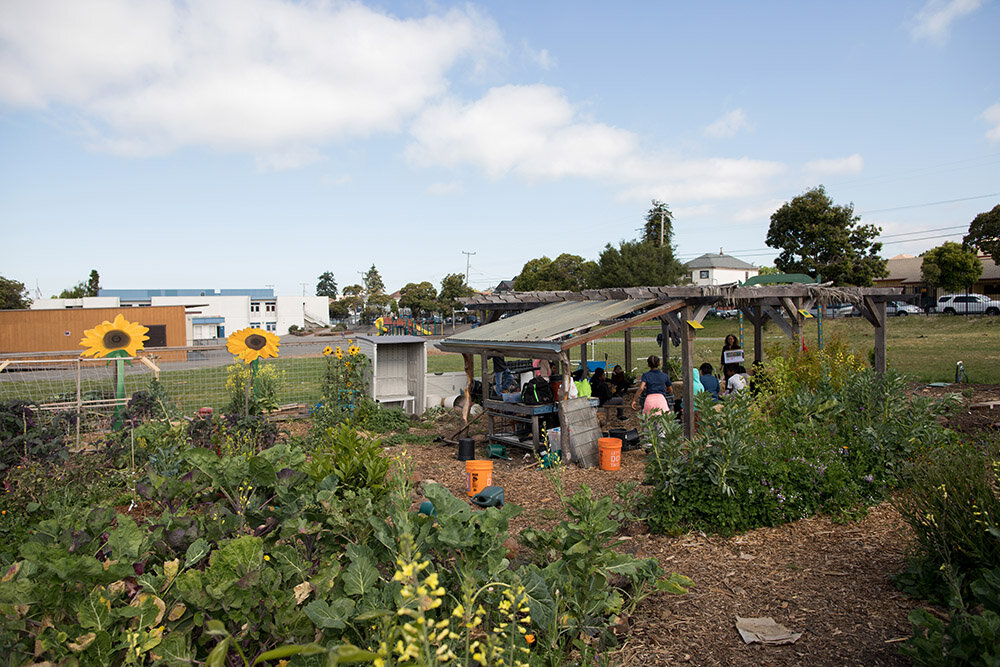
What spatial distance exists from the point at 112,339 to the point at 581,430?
5568mm

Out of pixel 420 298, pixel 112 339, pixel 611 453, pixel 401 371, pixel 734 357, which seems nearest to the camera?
pixel 112 339

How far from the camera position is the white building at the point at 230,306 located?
5384 cm

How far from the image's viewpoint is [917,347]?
2172cm

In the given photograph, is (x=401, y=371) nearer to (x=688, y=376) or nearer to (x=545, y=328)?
→ (x=545, y=328)

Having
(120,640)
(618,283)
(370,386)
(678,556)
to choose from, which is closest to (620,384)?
(370,386)

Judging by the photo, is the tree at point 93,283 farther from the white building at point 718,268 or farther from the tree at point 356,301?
the white building at point 718,268

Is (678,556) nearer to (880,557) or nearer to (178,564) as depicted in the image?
(880,557)

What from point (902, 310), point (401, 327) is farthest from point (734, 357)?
point (902, 310)

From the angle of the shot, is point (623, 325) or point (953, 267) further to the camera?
point (953, 267)

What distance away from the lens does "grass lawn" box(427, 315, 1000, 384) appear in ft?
48.9

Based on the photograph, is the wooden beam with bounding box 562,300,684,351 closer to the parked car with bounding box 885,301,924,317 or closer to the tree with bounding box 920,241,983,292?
the parked car with bounding box 885,301,924,317

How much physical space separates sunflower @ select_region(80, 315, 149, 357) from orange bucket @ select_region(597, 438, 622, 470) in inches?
215

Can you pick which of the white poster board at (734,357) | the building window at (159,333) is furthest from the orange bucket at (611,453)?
the building window at (159,333)

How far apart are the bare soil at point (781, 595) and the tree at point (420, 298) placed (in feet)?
170
